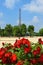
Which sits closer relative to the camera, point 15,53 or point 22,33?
point 15,53

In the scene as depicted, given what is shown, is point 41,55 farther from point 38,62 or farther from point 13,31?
point 13,31

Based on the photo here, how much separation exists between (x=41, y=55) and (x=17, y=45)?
0.51m

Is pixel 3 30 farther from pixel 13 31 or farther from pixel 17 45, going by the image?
pixel 17 45

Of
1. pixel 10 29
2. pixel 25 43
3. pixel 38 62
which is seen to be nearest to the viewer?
pixel 38 62

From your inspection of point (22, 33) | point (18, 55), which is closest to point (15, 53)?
point (18, 55)

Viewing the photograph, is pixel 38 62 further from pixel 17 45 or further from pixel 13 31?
pixel 13 31

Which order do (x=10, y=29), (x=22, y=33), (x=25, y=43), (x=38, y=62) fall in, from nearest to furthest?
(x=38, y=62), (x=25, y=43), (x=22, y=33), (x=10, y=29)

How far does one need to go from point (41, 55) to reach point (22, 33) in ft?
250

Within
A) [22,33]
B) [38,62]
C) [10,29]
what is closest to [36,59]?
[38,62]

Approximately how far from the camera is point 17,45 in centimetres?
462

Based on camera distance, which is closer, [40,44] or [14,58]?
[14,58]

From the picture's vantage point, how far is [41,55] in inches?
169

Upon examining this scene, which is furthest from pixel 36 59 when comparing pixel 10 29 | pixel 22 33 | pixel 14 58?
pixel 10 29

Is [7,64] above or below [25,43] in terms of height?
below
